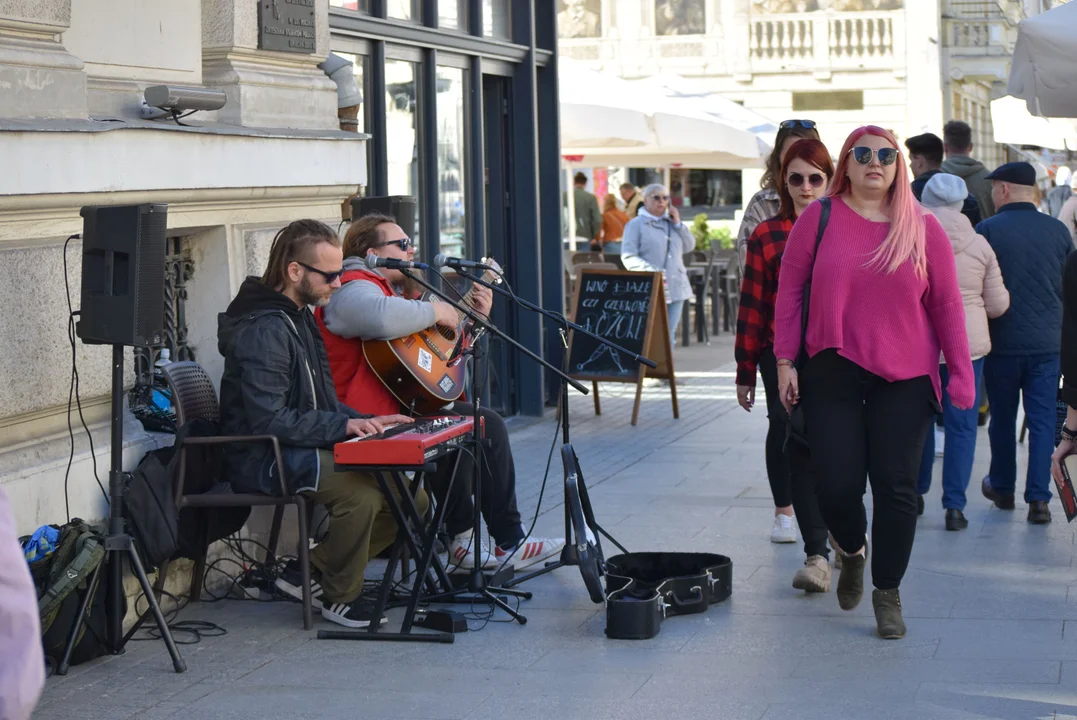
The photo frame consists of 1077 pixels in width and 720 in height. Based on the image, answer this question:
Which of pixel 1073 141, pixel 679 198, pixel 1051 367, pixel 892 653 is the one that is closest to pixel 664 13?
pixel 679 198

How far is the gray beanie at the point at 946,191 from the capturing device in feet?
24.3

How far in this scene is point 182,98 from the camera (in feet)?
19.7

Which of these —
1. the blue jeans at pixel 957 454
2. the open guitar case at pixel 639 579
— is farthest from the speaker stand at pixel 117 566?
the blue jeans at pixel 957 454

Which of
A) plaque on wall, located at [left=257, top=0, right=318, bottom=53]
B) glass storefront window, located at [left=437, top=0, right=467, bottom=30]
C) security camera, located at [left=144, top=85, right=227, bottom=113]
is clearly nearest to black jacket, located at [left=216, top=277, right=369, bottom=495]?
security camera, located at [left=144, top=85, right=227, bottom=113]

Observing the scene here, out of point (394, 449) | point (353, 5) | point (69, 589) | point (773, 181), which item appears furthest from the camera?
point (353, 5)

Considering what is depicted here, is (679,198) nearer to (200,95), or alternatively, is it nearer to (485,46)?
(485,46)

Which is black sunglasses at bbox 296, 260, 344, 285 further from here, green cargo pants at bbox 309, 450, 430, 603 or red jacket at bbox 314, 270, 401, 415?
green cargo pants at bbox 309, 450, 430, 603

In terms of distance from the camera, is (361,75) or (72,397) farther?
(361,75)

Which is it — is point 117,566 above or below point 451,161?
below

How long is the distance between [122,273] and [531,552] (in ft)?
7.20

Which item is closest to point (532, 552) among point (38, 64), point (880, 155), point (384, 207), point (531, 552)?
point (531, 552)

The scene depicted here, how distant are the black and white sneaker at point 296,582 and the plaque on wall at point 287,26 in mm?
2282

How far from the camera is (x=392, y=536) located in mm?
6156

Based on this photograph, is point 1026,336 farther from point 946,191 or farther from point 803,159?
point 803,159
